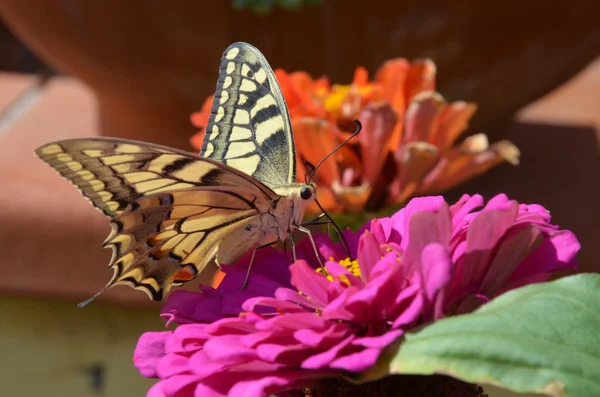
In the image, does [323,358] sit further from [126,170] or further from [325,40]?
[325,40]

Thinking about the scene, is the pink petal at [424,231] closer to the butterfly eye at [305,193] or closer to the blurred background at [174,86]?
the butterfly eye at [305,193]

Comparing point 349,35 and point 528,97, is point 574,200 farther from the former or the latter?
point 349,35

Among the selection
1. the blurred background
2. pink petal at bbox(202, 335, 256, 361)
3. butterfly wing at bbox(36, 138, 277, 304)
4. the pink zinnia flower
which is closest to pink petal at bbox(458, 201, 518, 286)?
Result: the pink zinnia flower

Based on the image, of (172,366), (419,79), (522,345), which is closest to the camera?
(522,345)

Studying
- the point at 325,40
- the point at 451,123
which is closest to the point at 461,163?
the point at 451,123

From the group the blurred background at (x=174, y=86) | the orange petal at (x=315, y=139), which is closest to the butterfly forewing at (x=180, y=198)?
the orange petal at (x=315, y=139)

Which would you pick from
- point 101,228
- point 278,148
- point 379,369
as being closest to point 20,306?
point 101,228

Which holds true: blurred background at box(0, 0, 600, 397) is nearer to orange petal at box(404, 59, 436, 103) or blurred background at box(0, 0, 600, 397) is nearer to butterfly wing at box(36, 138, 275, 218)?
orange petal at box(404, 59, 436, 103)
